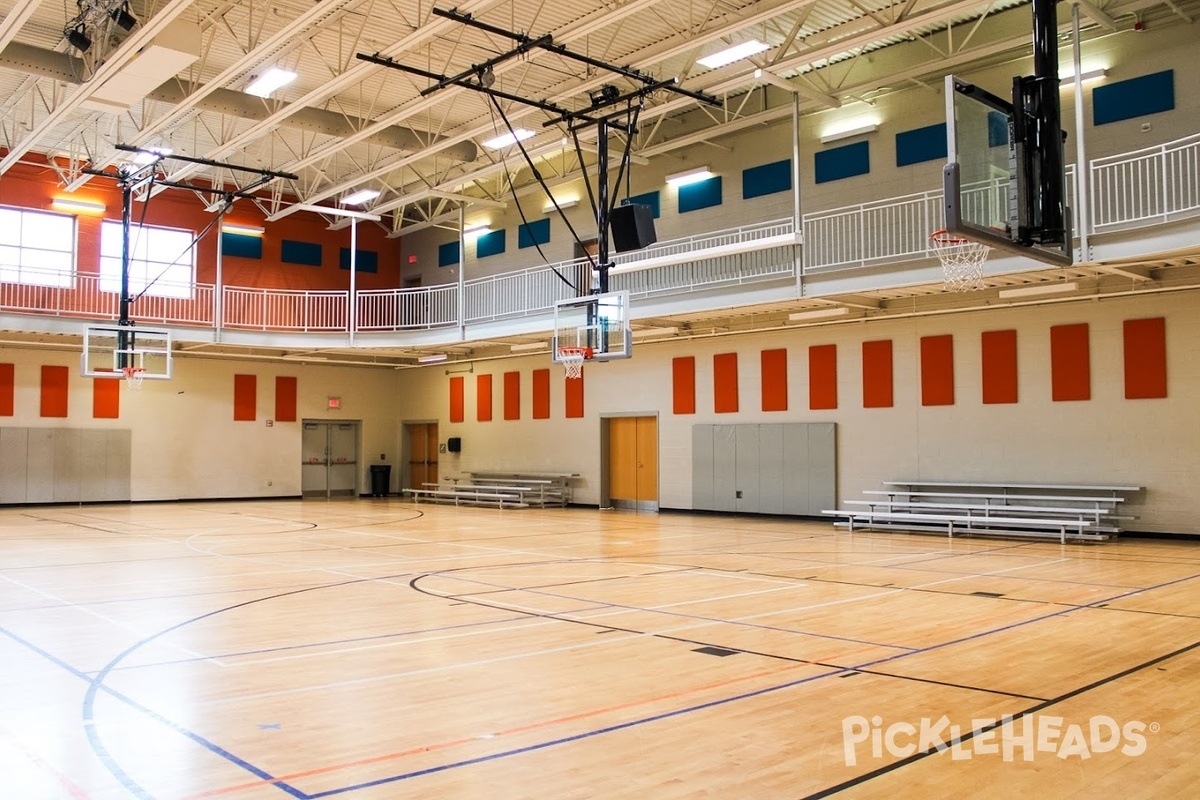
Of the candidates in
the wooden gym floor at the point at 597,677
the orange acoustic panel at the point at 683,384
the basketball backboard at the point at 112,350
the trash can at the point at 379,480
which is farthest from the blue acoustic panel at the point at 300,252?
the wooden gym floor at the point at 597,677

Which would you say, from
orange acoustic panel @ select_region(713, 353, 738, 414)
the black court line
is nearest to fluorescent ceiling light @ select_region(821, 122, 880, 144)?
orange acoustic panel @ select_region(713, 353, 738, 414)

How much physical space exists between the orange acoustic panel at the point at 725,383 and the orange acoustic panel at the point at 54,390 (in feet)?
54.4

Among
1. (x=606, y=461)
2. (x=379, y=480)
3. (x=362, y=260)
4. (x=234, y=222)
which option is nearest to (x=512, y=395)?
(x=606, y=461)

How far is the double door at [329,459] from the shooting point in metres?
29.5

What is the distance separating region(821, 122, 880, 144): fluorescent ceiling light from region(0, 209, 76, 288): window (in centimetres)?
1749

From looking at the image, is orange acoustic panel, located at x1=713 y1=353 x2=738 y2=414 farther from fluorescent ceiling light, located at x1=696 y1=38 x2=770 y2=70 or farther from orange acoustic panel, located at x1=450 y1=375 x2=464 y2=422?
orange acoustic panel, located at x1=450 y1=375 x2=464 y2=422

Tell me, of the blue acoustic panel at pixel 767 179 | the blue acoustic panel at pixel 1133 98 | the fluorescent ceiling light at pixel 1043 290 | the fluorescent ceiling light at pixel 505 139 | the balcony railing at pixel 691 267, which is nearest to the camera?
the balcony railing at pixel 691 267

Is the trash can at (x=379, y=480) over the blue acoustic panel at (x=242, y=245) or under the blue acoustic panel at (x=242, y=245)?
under

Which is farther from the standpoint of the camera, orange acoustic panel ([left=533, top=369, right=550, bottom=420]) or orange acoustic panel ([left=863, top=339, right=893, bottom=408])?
orange acoustic panel ([left=533, top=369, right=550, bottom=420])

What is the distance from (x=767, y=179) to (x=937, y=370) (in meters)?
5.43

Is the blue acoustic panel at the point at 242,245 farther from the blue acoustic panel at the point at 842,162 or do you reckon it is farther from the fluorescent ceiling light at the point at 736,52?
the fluorescent ceiling light at the point at 736,52

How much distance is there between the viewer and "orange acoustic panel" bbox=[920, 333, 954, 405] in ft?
60.1

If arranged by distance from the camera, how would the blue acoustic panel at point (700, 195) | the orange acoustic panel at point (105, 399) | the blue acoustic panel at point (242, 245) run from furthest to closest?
the blue acoustic panel at point (242, 245), the orange acoustic panel at point (105, 399), the blue acoustic panel at point (700, 195)

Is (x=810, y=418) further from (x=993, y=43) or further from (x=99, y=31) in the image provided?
(x=99, y=31)
